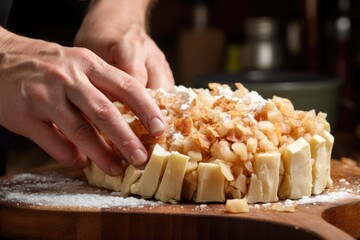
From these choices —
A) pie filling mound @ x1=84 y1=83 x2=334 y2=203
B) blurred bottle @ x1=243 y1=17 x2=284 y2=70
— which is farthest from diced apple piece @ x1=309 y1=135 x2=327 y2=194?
blurred bottle @ x1=243 y1=17 x2=284 y2=70

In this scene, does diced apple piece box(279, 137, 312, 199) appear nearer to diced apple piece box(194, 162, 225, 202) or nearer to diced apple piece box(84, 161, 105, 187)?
diced apple piece box(194, 162, 225, 202)

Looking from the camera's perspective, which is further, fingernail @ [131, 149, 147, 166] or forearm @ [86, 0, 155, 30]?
forearm @ [86, 0, 155, 30]

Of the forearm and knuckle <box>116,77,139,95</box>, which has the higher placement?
the forearm

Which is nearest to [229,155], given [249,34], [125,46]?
[125,46]

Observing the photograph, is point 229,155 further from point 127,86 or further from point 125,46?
point 125,46

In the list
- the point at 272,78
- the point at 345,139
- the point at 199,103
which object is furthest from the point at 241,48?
the point at 199,103

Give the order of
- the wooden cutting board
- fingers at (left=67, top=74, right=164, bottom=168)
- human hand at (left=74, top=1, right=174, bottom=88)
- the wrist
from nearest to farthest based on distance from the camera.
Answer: the wooden cutting board → fingers at (left=67, top=74, right=164, bottom=168) → human hand at (left=74, top=1, right=174, bottom=88) → the wrist

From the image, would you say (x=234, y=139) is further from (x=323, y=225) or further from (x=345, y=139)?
(x=345, y=139)
